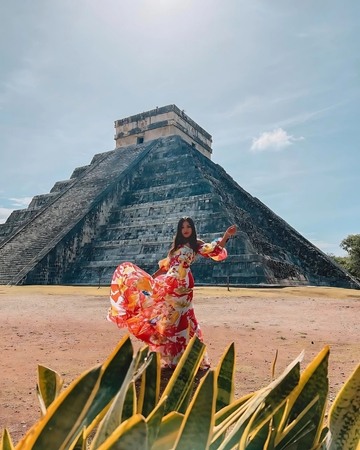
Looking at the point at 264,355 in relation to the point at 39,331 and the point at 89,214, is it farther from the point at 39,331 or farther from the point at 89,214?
the point at 89,214

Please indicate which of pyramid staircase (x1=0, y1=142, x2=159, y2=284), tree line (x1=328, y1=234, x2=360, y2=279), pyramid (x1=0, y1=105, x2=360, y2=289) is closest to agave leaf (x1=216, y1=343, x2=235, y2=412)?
pyramid (x1=0, y1=105, x2=360, y2=289)

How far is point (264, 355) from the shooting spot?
3.52 meters

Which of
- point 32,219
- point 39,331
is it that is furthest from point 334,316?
point 32,219

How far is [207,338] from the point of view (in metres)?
4.34

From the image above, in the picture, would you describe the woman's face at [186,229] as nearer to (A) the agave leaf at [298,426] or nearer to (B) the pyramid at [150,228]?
(A) the agave leaf at [298,426]

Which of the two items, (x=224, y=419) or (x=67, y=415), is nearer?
(x=67, y=415)

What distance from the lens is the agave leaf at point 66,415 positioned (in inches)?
22.4

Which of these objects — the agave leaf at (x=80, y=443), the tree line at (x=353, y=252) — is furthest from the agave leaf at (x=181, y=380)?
the tree line at (x=353, y=252)

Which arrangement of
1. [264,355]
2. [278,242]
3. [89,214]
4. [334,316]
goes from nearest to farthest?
[264,355]
[334,316]
[89,214]
[278,242]

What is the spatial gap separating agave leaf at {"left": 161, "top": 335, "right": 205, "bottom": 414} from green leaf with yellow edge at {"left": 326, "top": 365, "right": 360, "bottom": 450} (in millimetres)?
317

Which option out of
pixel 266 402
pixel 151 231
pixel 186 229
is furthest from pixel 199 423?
pixel 151 231

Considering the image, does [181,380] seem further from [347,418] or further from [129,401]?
[347,418]

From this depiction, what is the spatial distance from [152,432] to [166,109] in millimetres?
21588

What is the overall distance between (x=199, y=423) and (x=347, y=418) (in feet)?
0.94
